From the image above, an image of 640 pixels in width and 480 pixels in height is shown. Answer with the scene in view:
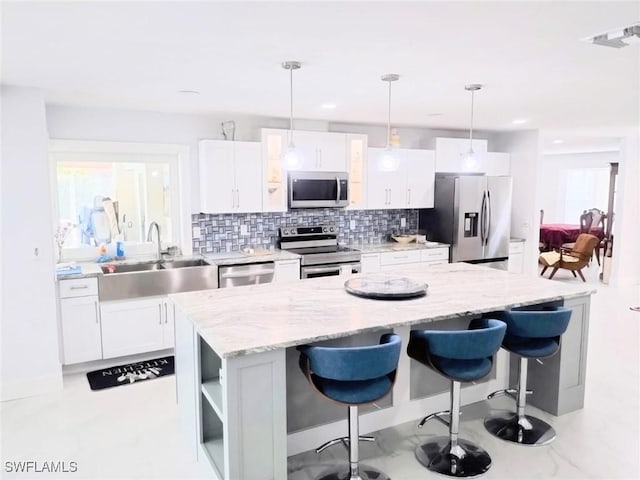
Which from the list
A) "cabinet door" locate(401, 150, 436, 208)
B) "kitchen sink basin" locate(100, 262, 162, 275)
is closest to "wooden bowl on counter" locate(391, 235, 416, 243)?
"cabinet door" locate(401, 150, 436, 208)

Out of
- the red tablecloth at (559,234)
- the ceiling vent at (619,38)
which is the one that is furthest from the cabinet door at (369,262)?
the red tablecloth at (559,234)

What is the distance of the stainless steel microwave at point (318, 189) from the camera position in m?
5.02

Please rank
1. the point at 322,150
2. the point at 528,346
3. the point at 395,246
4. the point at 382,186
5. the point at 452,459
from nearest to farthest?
the point at 452,459 → the point at 528,346 → the point at 322,150 → the point at 382,186 → the point at 395,246

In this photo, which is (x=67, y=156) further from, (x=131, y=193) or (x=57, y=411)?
(x=57, y=411)

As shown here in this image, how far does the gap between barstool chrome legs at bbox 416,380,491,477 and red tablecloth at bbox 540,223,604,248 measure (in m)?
7.89

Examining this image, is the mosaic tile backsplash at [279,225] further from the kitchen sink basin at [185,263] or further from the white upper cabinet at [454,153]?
the white upper cabinet at [454,153]

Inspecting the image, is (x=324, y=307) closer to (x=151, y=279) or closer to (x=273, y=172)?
(x=151, y=279)

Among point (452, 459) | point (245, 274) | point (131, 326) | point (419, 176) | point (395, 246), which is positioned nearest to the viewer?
→ point (452, 459)

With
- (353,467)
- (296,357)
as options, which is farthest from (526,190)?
(353,467)

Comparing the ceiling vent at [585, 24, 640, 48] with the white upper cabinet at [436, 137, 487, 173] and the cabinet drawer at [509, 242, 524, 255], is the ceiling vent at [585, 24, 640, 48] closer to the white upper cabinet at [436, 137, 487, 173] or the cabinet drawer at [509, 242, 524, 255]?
the white upper cabinet at [436, 137, 487, 173]

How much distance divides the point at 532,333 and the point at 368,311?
3.41 ft

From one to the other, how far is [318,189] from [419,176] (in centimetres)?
149

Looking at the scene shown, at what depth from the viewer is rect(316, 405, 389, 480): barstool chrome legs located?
236cm

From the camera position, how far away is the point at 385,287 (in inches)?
119
